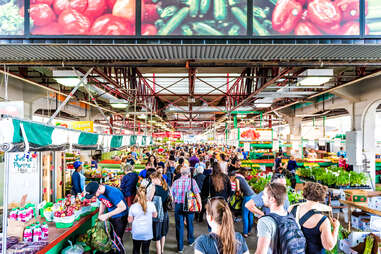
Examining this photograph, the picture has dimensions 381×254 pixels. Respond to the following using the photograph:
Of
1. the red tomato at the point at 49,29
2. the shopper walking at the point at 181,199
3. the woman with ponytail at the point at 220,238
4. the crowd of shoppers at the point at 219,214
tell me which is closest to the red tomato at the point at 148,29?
the red tomato at the point at 49,29

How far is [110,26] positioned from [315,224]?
3804mm

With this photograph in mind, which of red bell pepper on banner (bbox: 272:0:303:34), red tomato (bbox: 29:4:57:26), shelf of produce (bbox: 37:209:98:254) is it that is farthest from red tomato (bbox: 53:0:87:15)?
shelf of produce (bbox: 37:209:98:254)

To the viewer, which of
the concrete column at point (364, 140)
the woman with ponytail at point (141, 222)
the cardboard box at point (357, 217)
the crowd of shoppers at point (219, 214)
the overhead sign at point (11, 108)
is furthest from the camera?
the concrete column at point (364, 140)

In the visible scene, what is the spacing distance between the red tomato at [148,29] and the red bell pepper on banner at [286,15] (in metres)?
1.74

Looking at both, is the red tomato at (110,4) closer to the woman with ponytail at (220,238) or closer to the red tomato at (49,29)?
the red tomato at (49,29)

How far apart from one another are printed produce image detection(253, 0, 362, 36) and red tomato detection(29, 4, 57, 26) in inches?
117

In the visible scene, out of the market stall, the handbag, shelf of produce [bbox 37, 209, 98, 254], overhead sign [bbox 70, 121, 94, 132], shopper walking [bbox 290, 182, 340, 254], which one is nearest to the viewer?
shopper walking [bbox 290, 182, 340, 254]

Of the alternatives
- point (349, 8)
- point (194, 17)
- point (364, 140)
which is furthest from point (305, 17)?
point (364, 140)

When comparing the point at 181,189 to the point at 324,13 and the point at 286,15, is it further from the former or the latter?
the point at 324,13

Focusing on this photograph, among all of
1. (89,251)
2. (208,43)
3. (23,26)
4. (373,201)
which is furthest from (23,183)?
(373,201)

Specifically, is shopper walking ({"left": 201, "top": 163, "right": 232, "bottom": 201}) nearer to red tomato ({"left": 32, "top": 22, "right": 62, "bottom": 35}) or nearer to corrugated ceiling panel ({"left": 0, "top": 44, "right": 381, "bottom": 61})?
corrugated ceiling panel ({"left": 0, "top": 44, "right": 381, "bottom": 61})

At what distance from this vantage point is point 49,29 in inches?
144

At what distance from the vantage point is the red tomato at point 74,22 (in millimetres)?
3629

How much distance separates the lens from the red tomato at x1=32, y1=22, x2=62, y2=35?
11.9 ft
